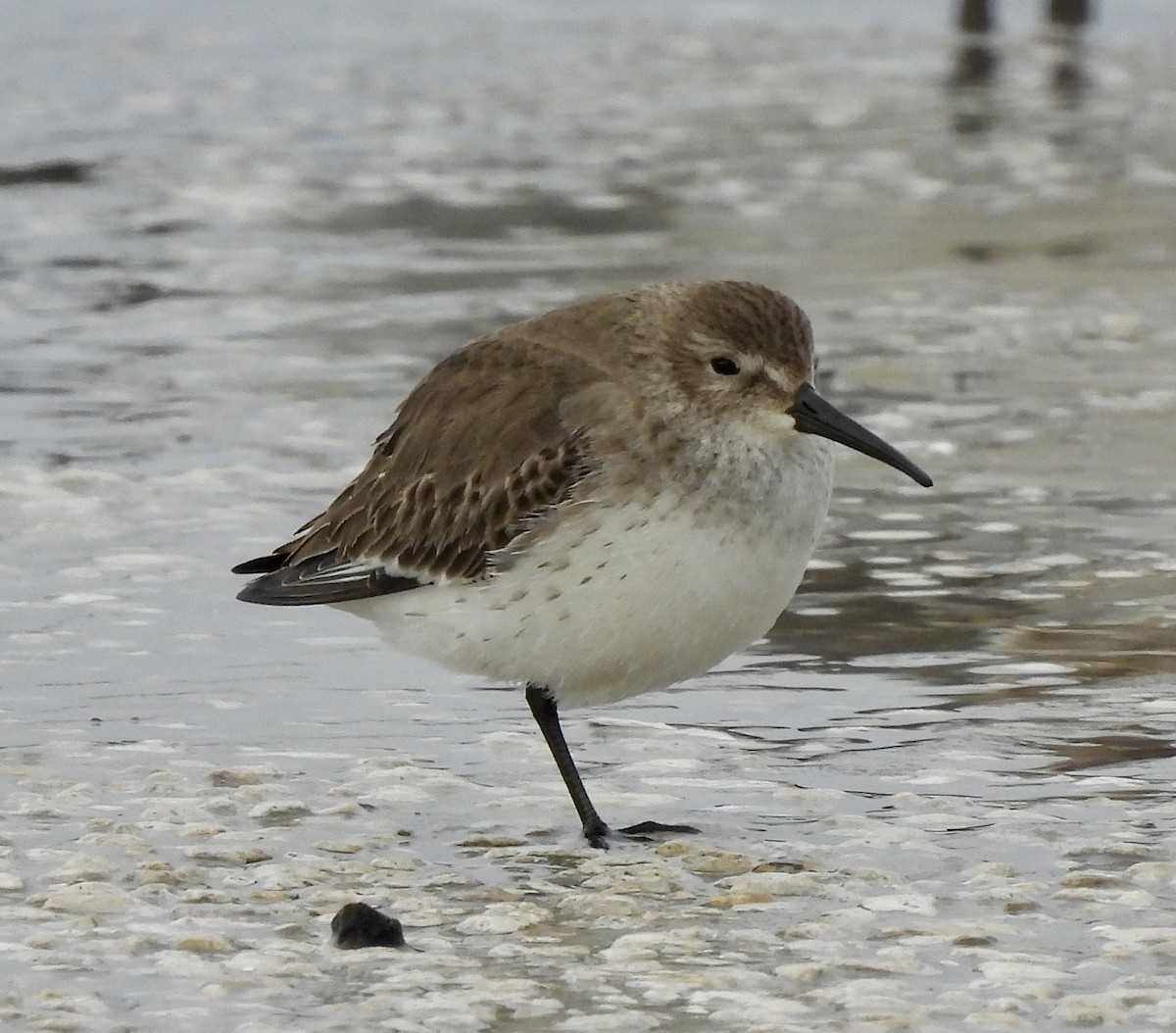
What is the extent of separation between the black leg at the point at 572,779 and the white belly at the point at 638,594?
0.13 m

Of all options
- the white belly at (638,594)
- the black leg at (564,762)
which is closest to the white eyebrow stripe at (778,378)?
the white belly at (638,594)

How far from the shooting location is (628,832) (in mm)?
5500

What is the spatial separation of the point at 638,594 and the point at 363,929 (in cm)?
97

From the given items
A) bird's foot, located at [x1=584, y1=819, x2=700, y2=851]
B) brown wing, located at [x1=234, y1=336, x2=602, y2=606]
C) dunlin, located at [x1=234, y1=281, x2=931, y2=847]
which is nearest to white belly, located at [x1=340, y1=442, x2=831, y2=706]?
dunlin, located at [x1=234, y1=281, x2=931, y2=847]

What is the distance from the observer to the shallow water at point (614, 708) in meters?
4.70

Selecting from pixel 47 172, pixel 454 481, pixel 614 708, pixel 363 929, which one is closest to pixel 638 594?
pixel 454 481

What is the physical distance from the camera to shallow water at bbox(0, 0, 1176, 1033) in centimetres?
470

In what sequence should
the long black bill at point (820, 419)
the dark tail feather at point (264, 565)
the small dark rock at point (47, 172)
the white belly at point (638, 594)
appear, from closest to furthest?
the white belly at point (638, 594) < the long black bill at point (820, 419) < the dark tail feather at point (264, 565) < the small dark rock at point (47, 172)

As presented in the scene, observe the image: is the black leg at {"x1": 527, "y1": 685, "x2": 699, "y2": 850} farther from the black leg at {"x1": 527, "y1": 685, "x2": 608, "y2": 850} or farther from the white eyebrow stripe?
the white eyebrow stripe

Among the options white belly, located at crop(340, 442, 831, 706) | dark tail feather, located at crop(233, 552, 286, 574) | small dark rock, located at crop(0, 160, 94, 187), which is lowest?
small dark rock, located at crop(0, 160, 94, 187)

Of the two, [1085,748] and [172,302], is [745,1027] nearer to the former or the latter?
[1085,748]

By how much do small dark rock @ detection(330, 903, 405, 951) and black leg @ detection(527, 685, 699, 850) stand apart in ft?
2.80

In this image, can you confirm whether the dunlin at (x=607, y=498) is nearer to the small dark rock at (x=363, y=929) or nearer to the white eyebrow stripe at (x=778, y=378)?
the white eyebrow stripe at (x=778, y=378)

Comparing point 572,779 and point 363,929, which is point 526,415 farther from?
point 363,929
